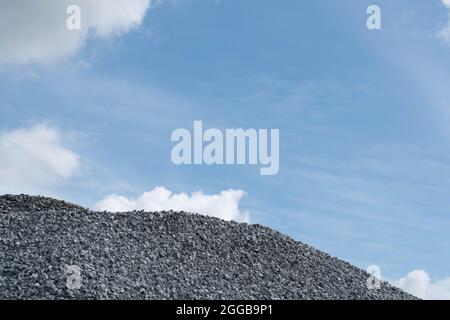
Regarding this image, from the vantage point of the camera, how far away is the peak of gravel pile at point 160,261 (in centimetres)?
833

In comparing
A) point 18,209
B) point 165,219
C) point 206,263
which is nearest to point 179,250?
point 206,263

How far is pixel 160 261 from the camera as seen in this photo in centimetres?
949

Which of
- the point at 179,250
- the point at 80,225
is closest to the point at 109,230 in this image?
the point at 80,225

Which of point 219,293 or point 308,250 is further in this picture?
point 308,250

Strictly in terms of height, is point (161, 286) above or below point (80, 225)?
below

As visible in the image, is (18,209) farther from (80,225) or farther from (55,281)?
(55,281)

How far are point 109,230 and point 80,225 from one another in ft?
1.60

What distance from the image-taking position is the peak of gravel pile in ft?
27.3
